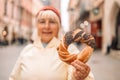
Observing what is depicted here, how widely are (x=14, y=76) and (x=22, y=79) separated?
72 mm

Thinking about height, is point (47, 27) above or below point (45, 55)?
above

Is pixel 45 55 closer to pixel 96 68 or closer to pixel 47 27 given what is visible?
pixel 47 27

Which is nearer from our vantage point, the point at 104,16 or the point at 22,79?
the point at 22,79

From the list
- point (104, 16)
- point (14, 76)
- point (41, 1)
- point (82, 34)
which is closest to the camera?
point (82, 34)

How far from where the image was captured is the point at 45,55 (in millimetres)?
1417

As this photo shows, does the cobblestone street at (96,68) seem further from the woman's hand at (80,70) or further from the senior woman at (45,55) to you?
the woman's hand at (80,70)

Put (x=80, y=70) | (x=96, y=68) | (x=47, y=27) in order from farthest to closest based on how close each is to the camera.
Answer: (x=96, y=68) → (x=47, y=27) → (x=80, y=70)

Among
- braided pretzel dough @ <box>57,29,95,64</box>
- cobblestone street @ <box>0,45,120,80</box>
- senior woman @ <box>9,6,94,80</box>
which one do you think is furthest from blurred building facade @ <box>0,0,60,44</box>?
→ braided pretzel dough @ <box>57,29,95,64</box>

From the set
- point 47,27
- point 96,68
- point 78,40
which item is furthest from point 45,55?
point 96,68

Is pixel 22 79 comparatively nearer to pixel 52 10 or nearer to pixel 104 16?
pixel 52 10

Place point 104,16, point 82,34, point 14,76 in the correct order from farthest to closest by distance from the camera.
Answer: point 104,16 → point 14,76 → point 82,34

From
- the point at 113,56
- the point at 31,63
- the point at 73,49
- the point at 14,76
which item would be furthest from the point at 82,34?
the point at 113,56

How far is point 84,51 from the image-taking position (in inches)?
47.1

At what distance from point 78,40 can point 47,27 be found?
26cm
